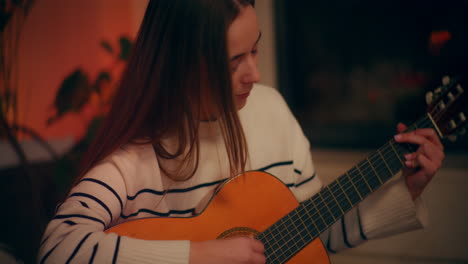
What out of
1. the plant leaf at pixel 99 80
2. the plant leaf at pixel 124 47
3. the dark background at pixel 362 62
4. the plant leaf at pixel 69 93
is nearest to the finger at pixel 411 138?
the dark background at pixel 362 62

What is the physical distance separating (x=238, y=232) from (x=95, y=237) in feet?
0.97

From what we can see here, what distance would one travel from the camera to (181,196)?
2.75ft

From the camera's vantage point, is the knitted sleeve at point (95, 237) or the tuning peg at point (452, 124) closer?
the knitted sleeve at point (95, 237)

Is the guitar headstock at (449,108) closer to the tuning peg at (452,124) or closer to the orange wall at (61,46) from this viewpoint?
the tuning peg at (452,124)

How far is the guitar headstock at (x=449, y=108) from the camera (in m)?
0.76

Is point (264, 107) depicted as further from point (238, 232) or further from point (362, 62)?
point (362, 62)

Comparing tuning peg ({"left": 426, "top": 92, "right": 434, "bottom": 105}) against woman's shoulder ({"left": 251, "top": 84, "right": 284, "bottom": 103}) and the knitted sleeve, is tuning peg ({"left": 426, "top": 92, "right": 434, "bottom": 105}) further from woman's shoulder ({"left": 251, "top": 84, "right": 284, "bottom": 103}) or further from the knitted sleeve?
the knitted sleeve

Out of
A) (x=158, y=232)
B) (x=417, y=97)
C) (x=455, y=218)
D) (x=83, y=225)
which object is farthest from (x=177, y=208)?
(x=417, y=97)

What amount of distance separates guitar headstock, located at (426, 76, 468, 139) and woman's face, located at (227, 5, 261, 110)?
0.40m

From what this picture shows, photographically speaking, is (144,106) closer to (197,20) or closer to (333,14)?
(197,20)

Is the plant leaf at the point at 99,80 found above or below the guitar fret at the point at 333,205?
above

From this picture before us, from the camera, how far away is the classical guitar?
0.78 meters

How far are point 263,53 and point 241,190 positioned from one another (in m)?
1.27

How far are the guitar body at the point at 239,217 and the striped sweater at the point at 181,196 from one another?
0.19 feet
